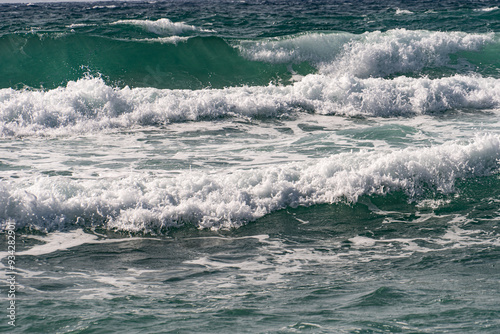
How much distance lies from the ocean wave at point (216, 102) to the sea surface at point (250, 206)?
0.16 ft

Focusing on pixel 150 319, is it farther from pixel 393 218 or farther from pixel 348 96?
pixel 348 96

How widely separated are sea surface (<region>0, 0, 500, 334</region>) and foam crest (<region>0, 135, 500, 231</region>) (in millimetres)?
27

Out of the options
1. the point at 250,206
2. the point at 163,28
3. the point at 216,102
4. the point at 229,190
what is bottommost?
the point at 250,206

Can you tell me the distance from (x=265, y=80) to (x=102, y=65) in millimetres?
5238

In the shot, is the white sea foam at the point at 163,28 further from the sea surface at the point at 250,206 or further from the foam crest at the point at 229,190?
the foam crest at the point at 229,190

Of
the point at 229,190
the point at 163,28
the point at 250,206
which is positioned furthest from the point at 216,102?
the point at 163,28

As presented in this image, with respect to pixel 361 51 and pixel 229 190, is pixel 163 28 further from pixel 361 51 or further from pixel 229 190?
pixel 229 190

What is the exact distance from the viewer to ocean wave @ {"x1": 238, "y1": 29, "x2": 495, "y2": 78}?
17.1 metres

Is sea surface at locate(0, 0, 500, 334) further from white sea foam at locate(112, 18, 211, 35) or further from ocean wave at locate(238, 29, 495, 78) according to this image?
white sea foam at locate(112, 18, 211, 35)

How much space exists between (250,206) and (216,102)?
257 inches

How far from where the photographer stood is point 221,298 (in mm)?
4605

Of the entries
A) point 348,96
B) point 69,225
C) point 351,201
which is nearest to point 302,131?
point 348,96

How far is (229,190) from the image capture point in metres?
7.08

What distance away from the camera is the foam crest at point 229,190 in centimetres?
660
